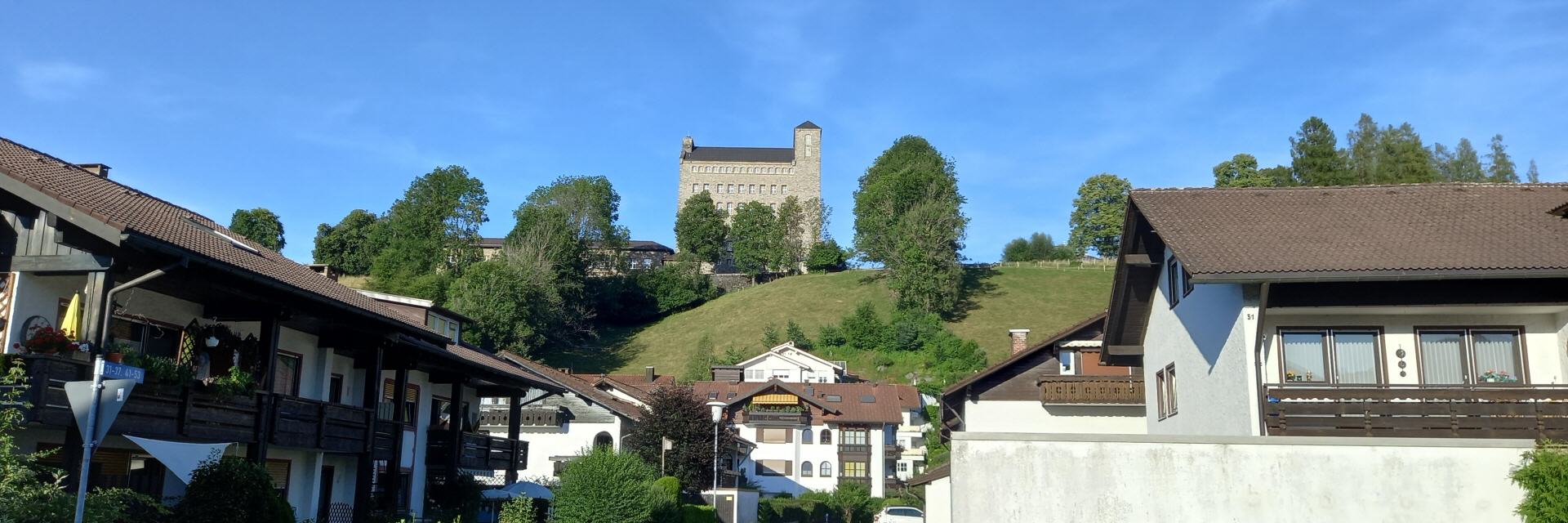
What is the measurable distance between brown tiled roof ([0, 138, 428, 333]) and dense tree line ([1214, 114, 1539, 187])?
2833 inches

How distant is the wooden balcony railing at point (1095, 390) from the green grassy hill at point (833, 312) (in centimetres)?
5876

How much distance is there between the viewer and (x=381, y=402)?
27875mm

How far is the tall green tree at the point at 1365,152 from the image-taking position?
8169cm

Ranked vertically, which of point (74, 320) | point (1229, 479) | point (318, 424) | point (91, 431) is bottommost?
point (1229, 479)

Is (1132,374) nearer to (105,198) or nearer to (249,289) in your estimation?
(249,289)

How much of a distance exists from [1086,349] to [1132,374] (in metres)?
1.60

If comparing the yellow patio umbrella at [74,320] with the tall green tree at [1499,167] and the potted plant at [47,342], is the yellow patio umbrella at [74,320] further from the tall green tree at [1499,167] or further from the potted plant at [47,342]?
the tall green tree at [1499,167]

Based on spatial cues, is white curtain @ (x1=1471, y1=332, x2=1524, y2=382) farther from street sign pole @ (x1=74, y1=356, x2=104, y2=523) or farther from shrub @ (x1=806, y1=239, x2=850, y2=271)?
shrub @ (x1=806, y1=239, x2=850, y2=271)

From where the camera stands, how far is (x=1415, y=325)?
1950 centimetres

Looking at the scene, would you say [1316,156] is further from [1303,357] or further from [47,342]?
[47,342]

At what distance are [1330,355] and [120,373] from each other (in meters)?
17.5

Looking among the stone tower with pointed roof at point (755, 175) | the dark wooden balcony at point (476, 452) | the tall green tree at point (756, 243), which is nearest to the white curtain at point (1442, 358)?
the dark wooden balcony at point (476, 452)

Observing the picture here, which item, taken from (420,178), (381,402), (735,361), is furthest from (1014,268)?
(381,402)

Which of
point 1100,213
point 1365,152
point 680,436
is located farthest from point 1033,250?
point 680,436
